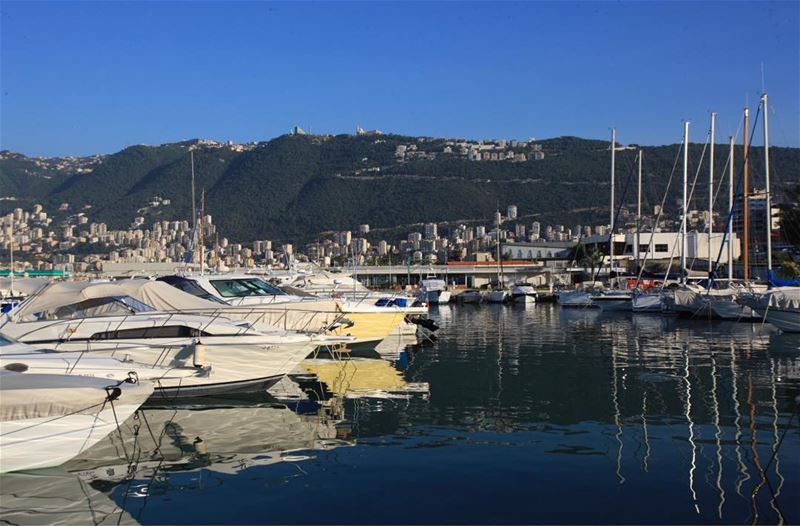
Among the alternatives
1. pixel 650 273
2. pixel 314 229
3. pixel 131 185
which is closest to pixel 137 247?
pixel 314 229

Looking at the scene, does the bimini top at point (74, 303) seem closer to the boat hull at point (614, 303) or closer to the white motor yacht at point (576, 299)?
the boat hull at point (614, 303)

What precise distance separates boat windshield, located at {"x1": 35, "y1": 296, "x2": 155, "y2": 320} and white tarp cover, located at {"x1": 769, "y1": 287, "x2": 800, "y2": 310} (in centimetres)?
2434

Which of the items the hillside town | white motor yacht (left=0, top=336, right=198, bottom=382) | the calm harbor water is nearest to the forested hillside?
the hillside town

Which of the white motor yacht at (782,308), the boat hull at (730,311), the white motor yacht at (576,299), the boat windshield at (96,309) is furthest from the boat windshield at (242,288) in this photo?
the white motor yacht at (576,299)

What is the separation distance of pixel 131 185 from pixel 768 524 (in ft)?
552

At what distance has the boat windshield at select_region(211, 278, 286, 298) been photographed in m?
24.2

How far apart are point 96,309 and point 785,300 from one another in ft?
83.9

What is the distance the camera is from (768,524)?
840 centimetres

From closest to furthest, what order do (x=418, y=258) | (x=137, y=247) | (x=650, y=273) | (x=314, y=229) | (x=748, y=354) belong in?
(x=748, y=354), (x=650, y=273), (x=137, y=247), (x=418, y=258), (x=314, y=229)

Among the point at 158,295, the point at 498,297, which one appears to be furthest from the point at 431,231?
the point at 158,295

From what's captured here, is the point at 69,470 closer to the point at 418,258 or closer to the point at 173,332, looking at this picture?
the point at 173,332

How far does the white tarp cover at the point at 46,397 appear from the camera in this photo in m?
9.61

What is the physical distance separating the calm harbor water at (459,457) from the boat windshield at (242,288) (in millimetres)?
6190

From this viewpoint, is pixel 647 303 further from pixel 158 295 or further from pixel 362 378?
pixel 158 295
